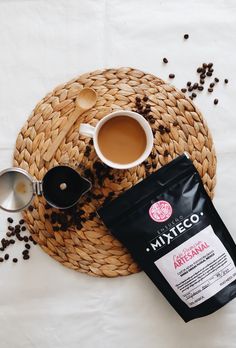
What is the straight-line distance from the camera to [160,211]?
3.20 feet

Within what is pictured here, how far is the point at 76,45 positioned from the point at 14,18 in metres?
0.14

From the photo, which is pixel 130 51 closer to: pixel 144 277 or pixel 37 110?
pixel 37 110

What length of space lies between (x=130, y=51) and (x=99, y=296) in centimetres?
49

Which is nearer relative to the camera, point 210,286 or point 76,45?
point 210,286

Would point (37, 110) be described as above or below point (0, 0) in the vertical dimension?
below

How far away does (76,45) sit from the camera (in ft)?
3.54

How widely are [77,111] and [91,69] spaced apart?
0.38 feet

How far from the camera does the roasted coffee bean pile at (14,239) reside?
1044 millimetres

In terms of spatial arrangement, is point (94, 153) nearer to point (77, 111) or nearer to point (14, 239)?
point (77, 111)

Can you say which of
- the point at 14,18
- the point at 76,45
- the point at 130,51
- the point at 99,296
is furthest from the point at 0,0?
the point at 99,296

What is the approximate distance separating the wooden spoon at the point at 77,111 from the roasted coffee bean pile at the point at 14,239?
148mm

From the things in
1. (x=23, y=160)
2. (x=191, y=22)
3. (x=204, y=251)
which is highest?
(x=191, y=22)

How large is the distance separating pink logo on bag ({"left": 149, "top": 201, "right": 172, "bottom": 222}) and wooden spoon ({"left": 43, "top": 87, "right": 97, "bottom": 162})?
0.21m

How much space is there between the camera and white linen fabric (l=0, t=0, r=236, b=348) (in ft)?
3.43
